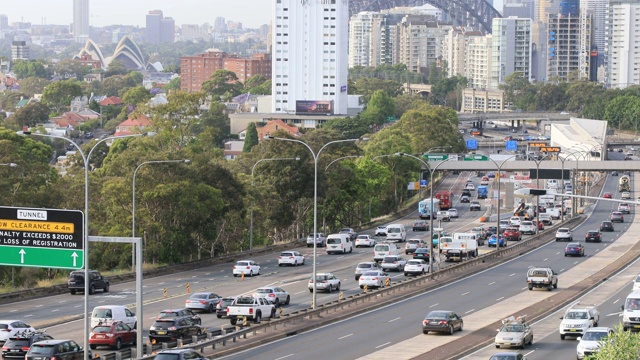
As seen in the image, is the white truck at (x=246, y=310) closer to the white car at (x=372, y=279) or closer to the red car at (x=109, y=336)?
the red car at (x=109, y=336)

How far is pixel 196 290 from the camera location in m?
75.5

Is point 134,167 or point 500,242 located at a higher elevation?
point 134,167

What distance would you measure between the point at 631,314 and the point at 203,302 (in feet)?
69.1

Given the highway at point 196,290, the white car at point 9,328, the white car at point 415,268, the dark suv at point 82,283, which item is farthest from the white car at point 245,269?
the white car at point 9,328

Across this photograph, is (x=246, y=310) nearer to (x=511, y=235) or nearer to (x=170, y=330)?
(x=170, y=330)

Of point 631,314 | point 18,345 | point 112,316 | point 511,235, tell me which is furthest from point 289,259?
point 18,345

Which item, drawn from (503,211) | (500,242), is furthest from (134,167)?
(503,211)

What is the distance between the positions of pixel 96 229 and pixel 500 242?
34.6 metres

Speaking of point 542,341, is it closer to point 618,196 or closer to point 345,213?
point 345,213

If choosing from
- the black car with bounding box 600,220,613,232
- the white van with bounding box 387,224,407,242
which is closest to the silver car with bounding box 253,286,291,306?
the white van with bounding box 387,224,407,242

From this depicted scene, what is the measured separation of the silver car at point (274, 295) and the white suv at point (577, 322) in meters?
15.4

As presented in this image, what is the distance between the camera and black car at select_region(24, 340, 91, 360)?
47.9 meters

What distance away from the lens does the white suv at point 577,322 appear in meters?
59.7

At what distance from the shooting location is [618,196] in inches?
6722
